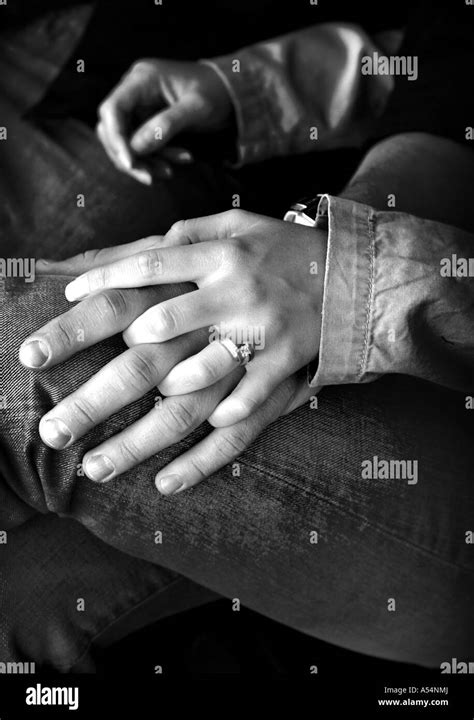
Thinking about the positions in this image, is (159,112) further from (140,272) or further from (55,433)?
(55,433)

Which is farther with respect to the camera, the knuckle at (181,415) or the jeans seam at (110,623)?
the jeans seam at (110,623)

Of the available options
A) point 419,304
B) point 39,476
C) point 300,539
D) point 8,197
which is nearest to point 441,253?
point 419,304

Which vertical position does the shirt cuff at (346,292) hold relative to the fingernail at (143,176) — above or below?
below

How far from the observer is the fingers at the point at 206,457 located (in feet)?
1.78

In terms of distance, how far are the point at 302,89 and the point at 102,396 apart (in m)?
0.57

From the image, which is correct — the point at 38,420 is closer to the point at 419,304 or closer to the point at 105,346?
the point at 105,346

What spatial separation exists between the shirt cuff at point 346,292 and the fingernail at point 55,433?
207 mm

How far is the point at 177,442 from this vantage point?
557 millimetres

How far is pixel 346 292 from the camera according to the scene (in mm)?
567

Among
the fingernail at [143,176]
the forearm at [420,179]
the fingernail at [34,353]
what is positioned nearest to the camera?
the fingernail at [34,353]

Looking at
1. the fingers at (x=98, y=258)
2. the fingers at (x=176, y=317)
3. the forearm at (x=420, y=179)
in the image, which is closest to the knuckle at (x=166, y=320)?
the fingers at (x=176, y=317)

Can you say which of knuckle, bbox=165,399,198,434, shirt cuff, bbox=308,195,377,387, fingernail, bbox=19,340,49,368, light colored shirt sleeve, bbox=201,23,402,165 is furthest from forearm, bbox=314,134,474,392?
light colored shirt sleeve, bbox=201,23,402,165

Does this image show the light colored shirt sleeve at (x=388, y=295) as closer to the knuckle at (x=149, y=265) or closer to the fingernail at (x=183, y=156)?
the knuckle at (x=149, y=265)

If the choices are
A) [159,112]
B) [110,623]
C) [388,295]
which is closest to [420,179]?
[388,295]
